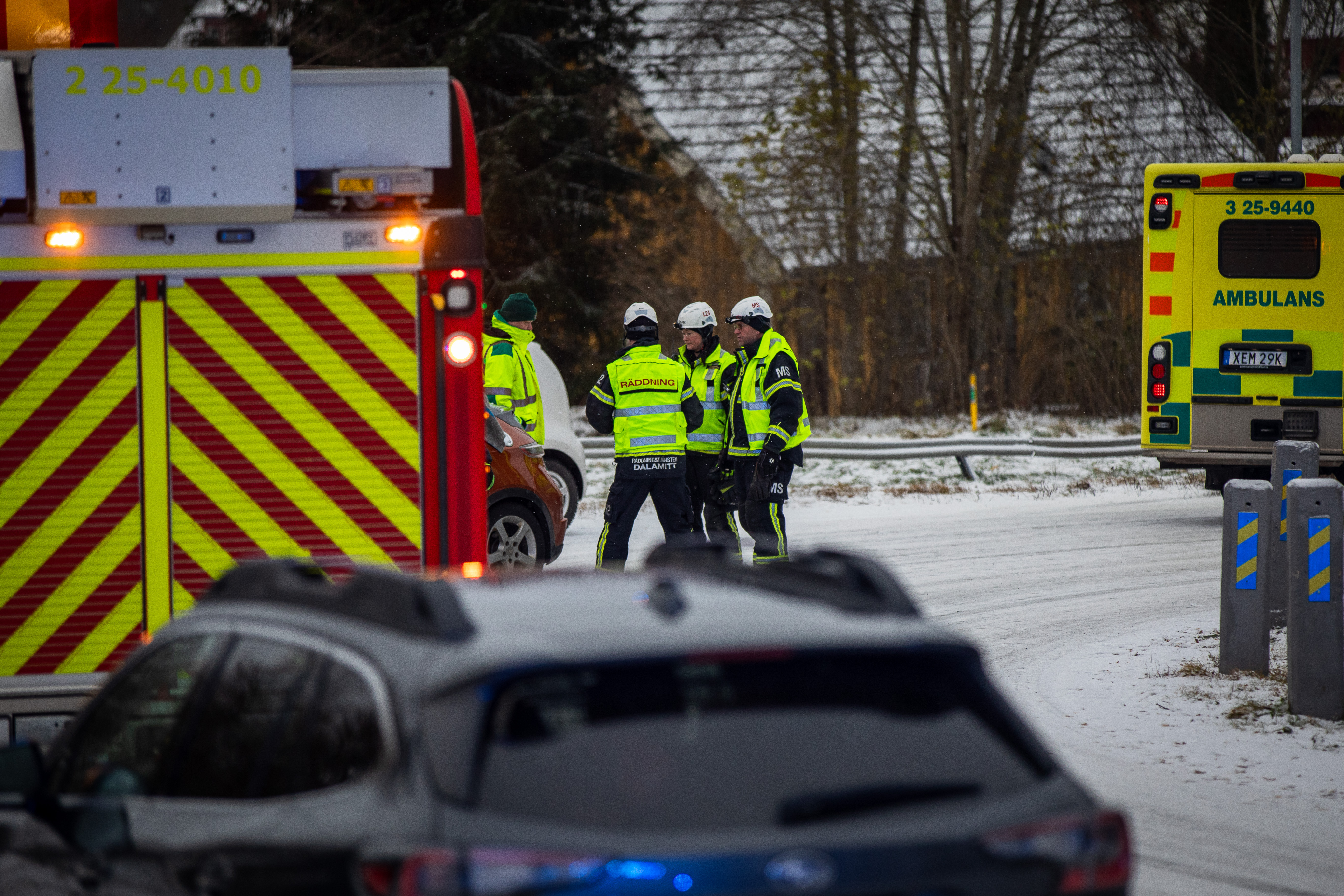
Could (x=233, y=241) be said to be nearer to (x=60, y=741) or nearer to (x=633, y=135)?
(x=60, y=741)

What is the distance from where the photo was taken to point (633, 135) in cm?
3016

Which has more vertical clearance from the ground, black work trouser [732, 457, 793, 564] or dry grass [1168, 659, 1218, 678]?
black work trouser [732, 457, 793, 564]

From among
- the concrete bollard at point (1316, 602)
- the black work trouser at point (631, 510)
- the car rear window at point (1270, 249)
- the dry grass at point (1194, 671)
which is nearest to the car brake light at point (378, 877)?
the concrete bollard at point (1316, 602)

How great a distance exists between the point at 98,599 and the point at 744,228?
2283 centimetres

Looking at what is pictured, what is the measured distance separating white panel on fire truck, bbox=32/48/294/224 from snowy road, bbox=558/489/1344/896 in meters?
3.91

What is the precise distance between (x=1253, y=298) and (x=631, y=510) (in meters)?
7.57

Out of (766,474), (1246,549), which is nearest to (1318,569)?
(1246,549)

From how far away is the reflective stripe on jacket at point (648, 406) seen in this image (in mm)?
10055

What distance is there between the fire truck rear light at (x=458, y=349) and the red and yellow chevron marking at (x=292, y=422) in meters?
0.13

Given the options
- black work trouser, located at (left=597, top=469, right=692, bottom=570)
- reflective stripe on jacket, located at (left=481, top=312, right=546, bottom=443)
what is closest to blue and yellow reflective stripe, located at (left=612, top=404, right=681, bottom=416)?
black work trouser, located at (left=597, top=469, right=692, bottom=570)

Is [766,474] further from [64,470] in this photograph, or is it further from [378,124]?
[64,470]

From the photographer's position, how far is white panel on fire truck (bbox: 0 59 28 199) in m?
5.46

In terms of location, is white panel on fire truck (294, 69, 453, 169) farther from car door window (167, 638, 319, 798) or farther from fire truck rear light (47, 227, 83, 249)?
car door window (167, 638, 319, 798)

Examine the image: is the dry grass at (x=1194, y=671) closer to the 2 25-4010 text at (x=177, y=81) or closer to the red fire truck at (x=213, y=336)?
the red fire truck at (x=213, y=336)
